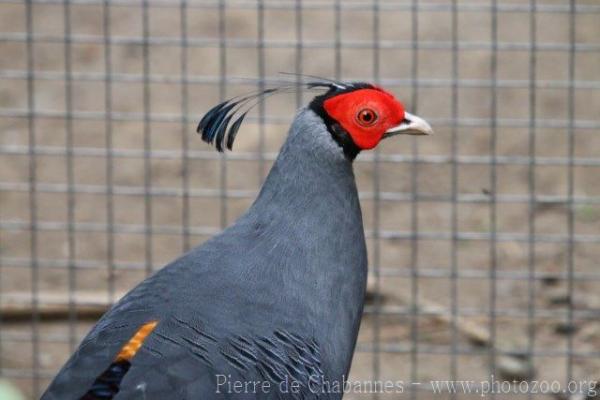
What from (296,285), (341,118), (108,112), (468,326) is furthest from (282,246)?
(468,326)

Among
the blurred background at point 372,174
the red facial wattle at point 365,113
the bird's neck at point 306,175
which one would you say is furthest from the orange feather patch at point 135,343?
the blurred background at point 372,174

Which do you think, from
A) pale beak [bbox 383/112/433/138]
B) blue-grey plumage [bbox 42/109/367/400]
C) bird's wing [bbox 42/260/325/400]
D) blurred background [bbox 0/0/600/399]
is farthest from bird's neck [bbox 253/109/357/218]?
blurred background [bbox 0/0/600/399]

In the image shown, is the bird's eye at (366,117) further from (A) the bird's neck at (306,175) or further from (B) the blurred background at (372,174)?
(B) the blurred background at (372,174)

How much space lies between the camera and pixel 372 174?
5.45m

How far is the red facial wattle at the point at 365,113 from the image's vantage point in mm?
2844

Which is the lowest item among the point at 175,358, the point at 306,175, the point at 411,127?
the point at 175,358

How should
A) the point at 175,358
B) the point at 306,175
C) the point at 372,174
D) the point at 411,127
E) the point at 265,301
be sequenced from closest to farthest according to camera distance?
1. the point at 175,358
2. the point at 265,301
3. the point at 306,175
4. the point at 411,127
5. the point at 372,174

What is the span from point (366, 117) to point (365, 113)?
11 millimetres

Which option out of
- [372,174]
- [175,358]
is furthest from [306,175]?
[372,174]

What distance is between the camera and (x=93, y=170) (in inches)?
214

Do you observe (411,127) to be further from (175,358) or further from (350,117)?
(175,358)

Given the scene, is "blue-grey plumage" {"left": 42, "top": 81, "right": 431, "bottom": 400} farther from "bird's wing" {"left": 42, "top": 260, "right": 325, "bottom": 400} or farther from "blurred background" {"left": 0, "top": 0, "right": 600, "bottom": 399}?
"blurred background" {"left": 0, "top": 0, "right": 600, "bottom": 399}

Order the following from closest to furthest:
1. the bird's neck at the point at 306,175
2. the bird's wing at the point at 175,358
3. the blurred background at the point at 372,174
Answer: the bird's wing at the point at 175,358, the bird's neck at the point at 306,175, the blurred background at the point at 372,174

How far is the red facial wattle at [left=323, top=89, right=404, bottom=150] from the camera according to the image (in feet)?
9.33
